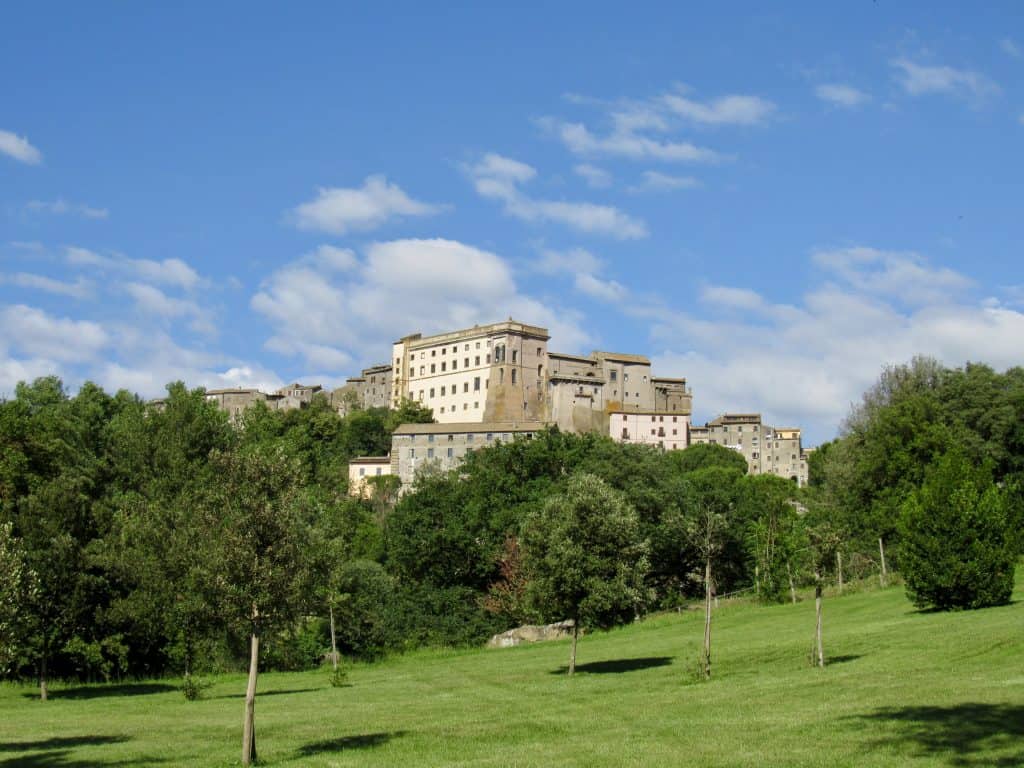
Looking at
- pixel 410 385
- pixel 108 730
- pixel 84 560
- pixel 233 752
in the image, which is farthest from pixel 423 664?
pixel 410 385

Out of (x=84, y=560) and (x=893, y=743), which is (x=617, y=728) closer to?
(x=893, y=743)

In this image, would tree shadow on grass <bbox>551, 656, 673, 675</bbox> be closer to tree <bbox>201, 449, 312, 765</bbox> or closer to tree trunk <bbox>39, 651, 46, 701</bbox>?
tree <bbox>201, 449, 312, 765</bbox>

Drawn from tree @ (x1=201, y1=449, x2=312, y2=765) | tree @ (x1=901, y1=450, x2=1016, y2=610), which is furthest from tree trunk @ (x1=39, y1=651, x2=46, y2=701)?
tree @ (x1=901, y1=450, x2=1016, y2=610)

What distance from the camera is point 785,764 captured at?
16828 millimetres

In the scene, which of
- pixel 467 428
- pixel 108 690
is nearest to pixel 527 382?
pixel 467 428

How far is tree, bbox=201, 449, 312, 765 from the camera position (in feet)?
66.9

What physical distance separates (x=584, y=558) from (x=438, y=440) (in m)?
122

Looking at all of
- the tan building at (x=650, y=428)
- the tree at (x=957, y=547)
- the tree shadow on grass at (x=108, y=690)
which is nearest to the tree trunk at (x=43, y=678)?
the tree shadow on grass at (x=108, y=690)

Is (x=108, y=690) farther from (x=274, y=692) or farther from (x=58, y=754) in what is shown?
(x=58, y=754)

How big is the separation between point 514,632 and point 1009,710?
141 ft

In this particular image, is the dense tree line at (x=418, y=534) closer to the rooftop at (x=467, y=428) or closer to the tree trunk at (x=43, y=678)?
the tree trunk at (x=43, y=678)

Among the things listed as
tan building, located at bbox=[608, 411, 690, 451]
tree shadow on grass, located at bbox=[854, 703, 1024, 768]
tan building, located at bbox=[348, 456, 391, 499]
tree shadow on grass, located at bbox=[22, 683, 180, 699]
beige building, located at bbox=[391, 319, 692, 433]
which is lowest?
tree shadow on grass, located at bbox=[22, 683, 180, 699]

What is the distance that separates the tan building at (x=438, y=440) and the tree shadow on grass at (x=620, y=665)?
11524cm

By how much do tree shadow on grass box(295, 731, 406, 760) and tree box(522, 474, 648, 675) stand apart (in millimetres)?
14702
